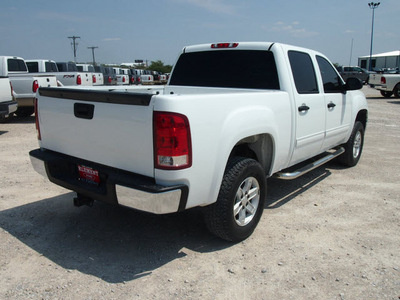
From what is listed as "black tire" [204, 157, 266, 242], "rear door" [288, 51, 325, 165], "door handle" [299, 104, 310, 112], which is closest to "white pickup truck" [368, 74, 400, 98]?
"rear door" [288, 51, 325, 165]

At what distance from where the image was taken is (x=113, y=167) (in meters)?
3.05

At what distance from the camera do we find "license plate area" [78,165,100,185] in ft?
10.5

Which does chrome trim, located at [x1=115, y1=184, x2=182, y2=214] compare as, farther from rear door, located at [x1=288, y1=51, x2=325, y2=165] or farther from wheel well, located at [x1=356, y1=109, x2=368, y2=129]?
wheel well, located at [x1=356, y1=109, x2=368, y2=129]

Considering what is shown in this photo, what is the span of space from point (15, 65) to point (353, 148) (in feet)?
38.1

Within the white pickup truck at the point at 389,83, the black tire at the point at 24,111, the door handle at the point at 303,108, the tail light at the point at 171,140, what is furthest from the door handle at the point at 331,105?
the white pickup truck at the point at 389,83

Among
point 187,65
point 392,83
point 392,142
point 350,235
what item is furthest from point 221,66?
point 392,83

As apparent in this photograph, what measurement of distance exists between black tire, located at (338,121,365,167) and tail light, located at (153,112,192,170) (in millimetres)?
4256

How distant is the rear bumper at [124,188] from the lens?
8.83ft


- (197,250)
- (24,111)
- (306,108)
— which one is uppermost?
(306,108)

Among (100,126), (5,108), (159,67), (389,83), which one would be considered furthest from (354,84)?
(159,67)

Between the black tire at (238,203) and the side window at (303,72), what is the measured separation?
135cm

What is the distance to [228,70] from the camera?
451 centimetres

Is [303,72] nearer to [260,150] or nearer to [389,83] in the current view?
[260,150]

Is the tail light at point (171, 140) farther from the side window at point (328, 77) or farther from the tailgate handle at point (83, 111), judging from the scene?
the side window at point (328, 77)
